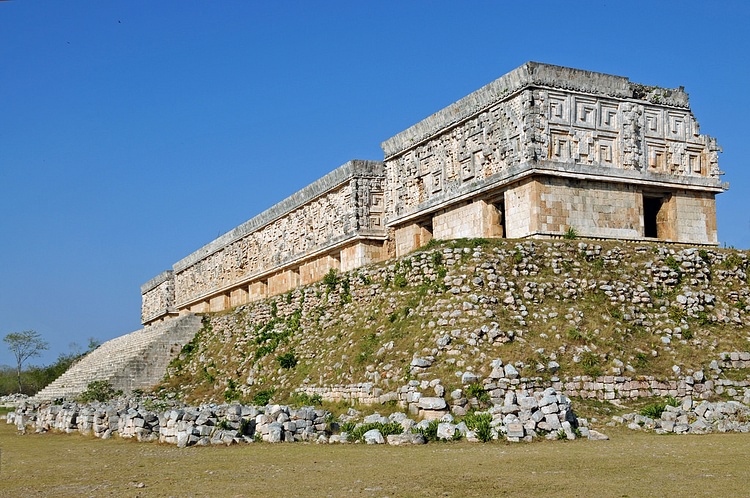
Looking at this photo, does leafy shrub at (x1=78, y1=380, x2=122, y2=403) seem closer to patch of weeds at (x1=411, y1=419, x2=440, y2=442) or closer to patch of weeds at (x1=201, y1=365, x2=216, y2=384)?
patch of weeds at (x1=201, y1=365, x2=216, y2=384)

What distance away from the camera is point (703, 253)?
1803cm

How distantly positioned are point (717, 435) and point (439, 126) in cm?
1143

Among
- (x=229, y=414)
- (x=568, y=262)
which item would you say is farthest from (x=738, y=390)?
(x=229, y=414)

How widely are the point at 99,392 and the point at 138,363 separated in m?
2.06

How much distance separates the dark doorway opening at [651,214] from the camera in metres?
20.4

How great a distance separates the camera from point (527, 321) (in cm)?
1567

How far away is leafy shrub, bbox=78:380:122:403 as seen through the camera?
2559 cm

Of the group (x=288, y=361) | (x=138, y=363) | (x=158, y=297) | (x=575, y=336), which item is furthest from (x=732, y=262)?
(x=158, y=297)

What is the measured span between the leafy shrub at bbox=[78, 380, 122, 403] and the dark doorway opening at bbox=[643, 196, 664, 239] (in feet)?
54.9

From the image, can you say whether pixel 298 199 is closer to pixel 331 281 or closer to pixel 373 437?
pixel 331 281

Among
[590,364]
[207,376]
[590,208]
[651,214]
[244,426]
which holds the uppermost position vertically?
[651,214]

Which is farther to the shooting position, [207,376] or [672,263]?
[207,376]

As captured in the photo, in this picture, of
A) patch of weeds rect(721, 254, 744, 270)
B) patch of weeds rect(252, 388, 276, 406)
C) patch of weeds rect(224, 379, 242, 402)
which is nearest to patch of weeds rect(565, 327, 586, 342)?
patch of weeds rect(721, 254, 744, 270)

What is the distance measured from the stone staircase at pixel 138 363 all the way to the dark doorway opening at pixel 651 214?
1628 cm
